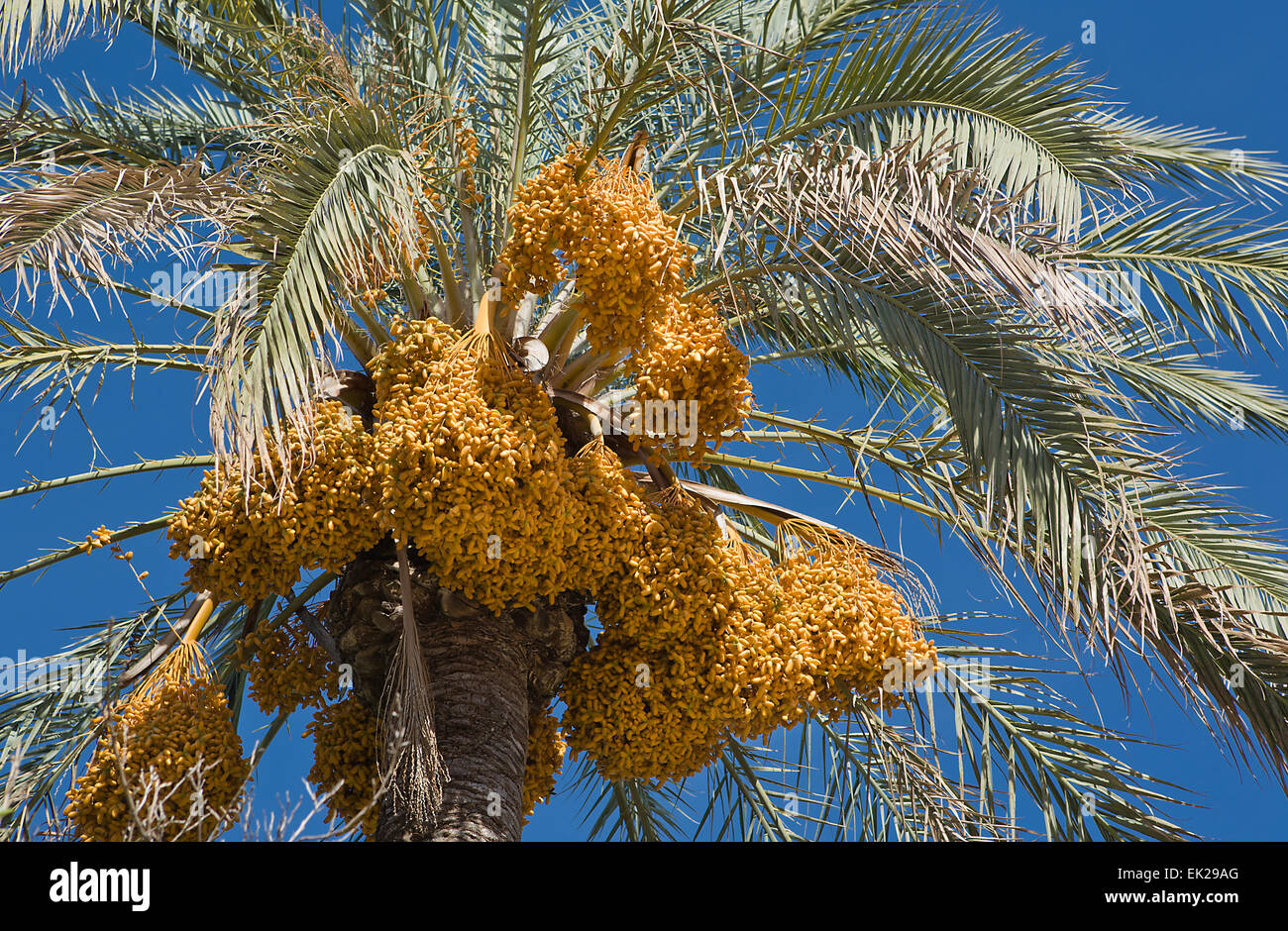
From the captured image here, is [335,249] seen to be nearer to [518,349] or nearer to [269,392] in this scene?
[269,392]

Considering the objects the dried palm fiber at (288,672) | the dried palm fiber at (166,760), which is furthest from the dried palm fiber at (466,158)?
the dried palm fiber at (166,760)

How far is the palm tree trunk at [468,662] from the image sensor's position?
621cm

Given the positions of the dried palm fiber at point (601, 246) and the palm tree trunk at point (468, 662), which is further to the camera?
the palm tree trunk at point (468, 662)

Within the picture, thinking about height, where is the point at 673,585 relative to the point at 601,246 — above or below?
below

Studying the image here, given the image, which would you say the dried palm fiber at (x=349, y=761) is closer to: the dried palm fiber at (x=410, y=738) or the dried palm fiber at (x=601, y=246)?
the dried palm fiber at (x=410, y=738)

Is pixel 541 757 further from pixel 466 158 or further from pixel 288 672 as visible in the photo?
pixel 466 158

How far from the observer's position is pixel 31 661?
7648 mm

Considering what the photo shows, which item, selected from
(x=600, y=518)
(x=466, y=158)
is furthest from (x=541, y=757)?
(x=466, y=158)

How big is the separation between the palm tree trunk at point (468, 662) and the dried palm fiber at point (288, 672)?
0.16 metres

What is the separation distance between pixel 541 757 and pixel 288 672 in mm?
1339

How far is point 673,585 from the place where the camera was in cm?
631

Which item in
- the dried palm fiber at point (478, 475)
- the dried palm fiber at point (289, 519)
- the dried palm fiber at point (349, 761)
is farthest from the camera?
the dried palm fiber at point (349, 761)

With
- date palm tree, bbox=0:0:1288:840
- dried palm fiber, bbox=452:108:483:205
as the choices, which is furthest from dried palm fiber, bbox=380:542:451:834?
dried palm fiber, bbox=452:108:483:205
